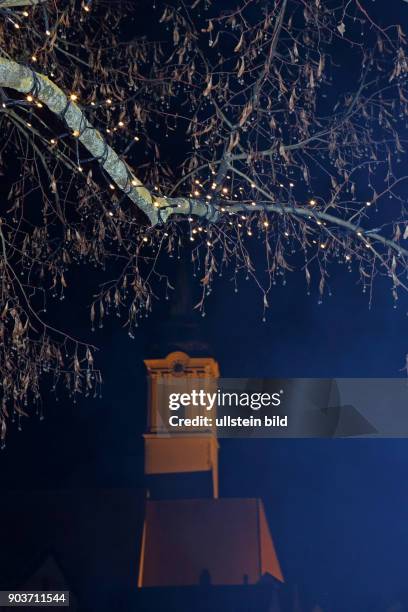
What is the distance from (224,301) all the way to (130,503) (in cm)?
600

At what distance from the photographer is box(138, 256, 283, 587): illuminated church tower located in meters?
16.2

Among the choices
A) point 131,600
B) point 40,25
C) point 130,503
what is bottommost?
point 131,600

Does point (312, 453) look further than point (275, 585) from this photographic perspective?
Yes

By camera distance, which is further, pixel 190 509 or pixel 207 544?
pixel 207 544

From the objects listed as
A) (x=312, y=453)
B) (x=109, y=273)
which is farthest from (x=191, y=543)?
(x=109, y=273)

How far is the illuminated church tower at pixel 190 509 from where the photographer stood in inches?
637

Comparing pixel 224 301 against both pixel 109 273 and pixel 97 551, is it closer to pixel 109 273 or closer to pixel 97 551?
pixel 109 273

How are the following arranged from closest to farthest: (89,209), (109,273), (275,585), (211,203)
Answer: (211,203) < (89,209) < (109,273) < (275,585)

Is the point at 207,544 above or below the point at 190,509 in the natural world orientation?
below

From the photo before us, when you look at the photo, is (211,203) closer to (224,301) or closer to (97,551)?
(224,301)

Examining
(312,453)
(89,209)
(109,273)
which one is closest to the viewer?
(89,209)

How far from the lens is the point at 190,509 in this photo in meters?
16.7

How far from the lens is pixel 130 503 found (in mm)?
18922

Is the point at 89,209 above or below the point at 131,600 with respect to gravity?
above
